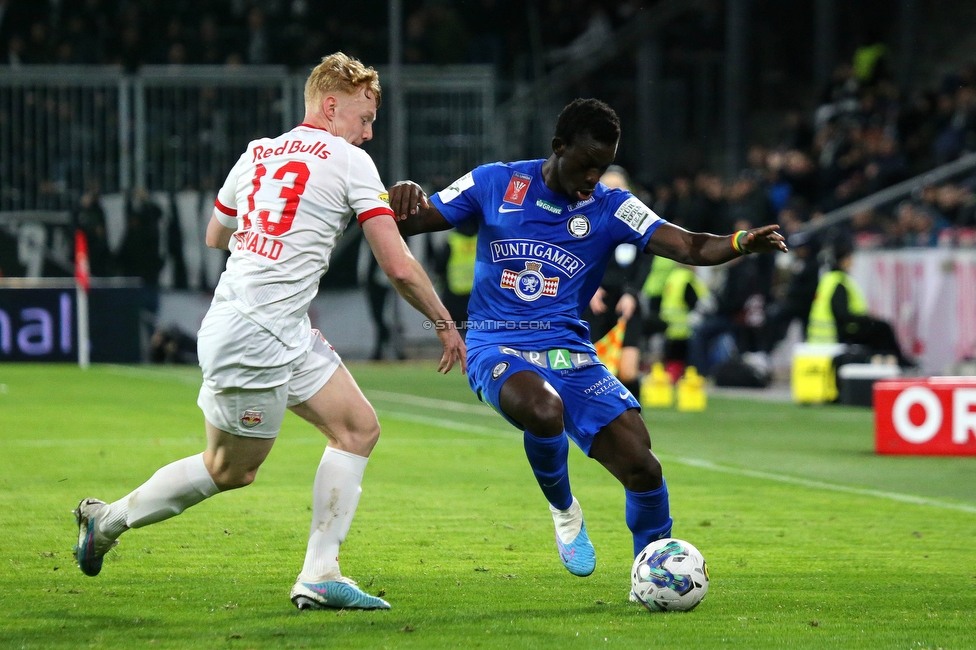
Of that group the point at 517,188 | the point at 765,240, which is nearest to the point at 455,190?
the point at 517,188

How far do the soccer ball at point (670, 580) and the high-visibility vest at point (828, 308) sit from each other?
453 inches

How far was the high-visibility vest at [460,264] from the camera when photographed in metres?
20.8

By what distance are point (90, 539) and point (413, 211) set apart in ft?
5.85

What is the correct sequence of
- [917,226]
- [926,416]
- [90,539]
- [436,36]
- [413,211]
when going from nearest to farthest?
[90,539] → [413,211] → [926,416] → [917,226] → [436,36]

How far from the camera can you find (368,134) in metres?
5.63

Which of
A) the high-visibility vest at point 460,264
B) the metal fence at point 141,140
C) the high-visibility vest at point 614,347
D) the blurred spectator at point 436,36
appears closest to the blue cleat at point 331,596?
the high-visibility vest at point 614,347

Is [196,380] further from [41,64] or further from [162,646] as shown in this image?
[162,646]

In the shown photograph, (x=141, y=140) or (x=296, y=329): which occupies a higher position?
(x=141, y=140)

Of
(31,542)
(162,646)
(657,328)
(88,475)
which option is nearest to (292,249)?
(162,646)

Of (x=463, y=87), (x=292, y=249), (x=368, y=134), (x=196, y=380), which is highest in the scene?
(x=463, y=87)

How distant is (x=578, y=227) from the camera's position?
20.6ft

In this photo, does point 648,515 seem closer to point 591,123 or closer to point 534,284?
point 534,284

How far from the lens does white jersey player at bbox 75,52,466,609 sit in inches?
207

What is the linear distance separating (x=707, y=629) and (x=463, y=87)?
1980 centimetres
